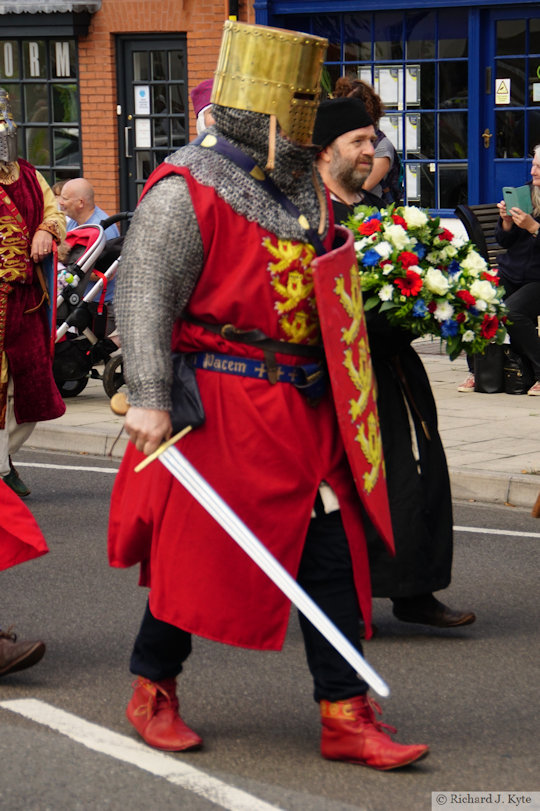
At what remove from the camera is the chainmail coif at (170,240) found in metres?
4.02

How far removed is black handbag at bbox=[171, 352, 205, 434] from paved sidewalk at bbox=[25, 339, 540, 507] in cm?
371

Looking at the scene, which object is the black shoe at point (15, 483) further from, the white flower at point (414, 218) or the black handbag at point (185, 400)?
the black handbag at point (185, 400)

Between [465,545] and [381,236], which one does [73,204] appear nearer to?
[465,545]

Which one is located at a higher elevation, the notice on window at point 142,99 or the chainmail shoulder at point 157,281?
the notice on window at point 142,99

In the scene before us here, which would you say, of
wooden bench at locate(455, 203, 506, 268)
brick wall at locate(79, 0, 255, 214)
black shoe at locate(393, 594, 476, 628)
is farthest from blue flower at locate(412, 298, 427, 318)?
brick wall at locate(79, 0, 255, 214)

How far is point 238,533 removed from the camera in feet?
13.0

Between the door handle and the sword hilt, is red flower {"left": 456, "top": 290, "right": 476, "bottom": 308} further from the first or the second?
the door handle

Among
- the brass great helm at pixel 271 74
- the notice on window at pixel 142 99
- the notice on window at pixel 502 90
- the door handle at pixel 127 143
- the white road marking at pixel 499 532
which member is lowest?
the white road marking at pixel 499 532

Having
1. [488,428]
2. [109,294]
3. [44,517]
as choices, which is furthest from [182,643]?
[109,294]

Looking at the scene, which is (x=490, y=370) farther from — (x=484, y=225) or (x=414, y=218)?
(x=414, y=218)

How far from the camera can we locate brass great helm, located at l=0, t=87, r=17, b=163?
7.37 m

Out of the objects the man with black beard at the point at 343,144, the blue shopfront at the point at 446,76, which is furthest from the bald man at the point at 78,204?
the man with black beard at the point at 343,144

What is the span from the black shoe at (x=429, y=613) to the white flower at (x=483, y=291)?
116cm

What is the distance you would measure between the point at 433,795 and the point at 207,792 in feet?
1.95
